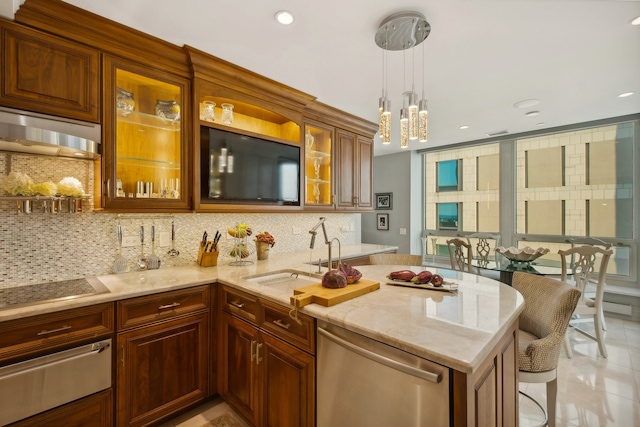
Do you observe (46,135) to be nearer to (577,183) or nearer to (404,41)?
(404,41)

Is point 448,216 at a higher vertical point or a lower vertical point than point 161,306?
higher

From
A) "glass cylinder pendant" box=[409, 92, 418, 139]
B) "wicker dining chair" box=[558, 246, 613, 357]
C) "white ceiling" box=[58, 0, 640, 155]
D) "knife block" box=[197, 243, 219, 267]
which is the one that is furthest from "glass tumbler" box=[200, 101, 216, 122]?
"wicker dining chair" box=[558, 246, 613, 357]

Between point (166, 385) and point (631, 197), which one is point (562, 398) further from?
point (631, 197)

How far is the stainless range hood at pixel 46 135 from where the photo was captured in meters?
1.51

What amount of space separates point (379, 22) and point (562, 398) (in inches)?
120

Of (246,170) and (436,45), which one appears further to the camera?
(246,170)

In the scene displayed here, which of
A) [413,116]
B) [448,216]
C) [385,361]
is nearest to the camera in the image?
[385,361]

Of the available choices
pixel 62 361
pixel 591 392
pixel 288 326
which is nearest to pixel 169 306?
pixel 62 361

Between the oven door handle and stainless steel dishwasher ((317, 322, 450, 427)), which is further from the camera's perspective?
the oven door handle

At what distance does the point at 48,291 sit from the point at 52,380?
→ 512 mm

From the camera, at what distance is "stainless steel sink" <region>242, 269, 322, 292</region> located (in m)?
2.14

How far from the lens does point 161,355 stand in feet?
6.01

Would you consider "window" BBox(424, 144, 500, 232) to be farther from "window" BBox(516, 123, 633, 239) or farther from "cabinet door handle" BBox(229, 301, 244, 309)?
"cabinet door handle" BBox(229, 301, 244, 309)

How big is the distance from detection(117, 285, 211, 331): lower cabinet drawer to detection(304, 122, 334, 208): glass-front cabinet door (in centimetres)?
166
